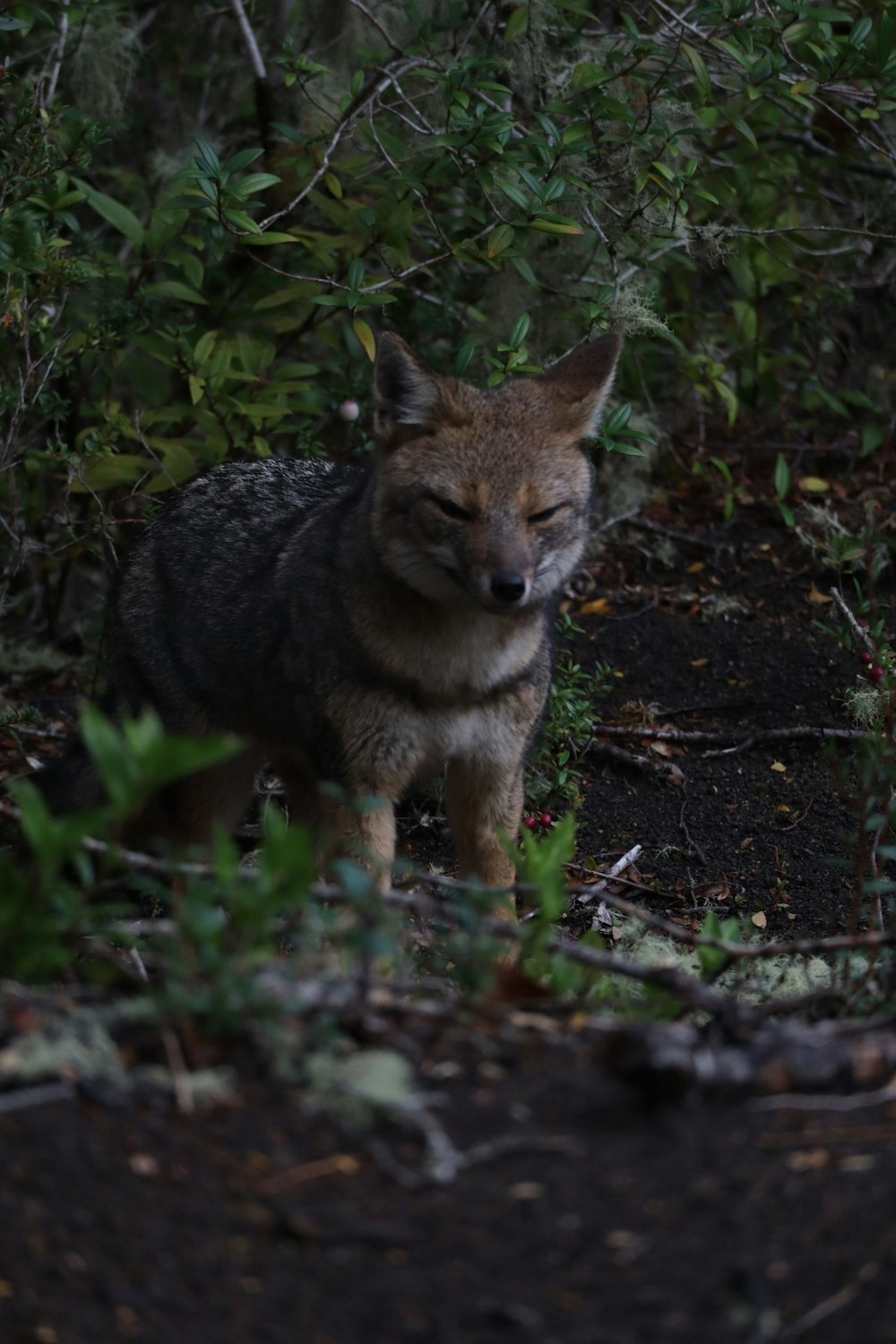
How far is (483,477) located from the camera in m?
4.33

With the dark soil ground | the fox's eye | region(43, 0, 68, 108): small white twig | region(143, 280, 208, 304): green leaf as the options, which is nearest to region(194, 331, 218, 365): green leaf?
region(143, 280, 208, 304): green leaf

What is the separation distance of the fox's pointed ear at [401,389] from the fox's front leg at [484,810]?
41.7 inches

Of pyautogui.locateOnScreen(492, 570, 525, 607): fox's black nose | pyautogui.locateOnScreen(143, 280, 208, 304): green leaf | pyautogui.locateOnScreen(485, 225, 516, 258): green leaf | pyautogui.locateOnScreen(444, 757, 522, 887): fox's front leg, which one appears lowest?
pyautogui.locateOnScreen(444, 757, 522, 887): fox's front leg

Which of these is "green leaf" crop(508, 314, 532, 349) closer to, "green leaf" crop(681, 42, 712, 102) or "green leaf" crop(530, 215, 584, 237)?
"green leaf" crop(530, 215, 584, 237)

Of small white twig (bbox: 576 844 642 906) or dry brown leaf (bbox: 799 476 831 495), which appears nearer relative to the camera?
small white twig (bbox: 576 844 642 906)

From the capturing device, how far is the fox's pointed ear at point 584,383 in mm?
4629

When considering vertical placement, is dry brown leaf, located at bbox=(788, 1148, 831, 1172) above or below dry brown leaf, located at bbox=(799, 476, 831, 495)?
above

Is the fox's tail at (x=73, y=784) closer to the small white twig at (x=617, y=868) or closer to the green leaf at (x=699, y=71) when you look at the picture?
the small white twig at (x=617, y=868)

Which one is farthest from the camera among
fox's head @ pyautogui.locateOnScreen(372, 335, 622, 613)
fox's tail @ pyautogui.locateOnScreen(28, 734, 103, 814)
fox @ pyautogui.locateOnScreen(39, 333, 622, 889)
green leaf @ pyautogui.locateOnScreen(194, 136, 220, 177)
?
fox's tail @ pyautogui.locateOnScreen(28, 734, 103, 814)

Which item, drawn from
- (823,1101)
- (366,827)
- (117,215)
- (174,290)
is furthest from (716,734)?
(823,1101)

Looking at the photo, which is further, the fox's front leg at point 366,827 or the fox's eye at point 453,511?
the fox's front leg at point 366,827

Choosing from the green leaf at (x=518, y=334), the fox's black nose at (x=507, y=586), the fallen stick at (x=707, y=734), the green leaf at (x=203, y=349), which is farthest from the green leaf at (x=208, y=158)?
the fallen stick at (x=707, y=734)

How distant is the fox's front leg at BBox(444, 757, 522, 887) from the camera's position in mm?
4738

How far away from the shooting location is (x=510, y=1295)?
1.94m
